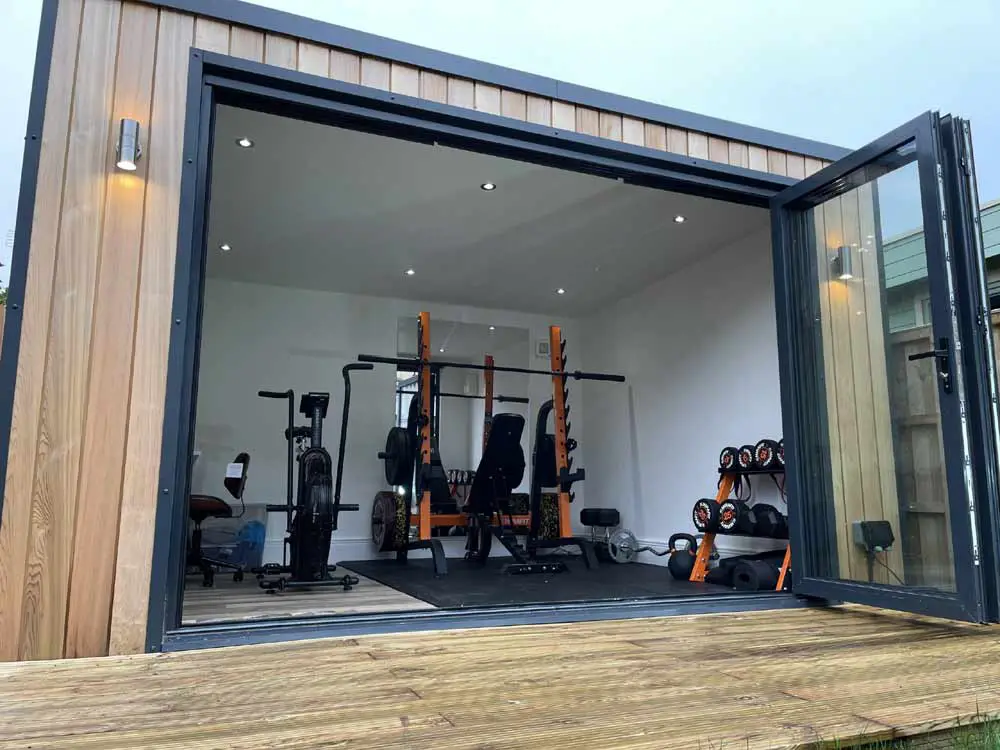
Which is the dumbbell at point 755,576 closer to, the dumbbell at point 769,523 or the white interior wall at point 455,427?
the dumbbell at point 769,523

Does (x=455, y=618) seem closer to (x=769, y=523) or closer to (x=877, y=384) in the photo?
(x=877, y=384)

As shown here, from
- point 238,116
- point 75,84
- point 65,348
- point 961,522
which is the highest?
point 238,116

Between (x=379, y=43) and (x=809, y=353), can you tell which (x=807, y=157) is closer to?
(x=809, y=353)

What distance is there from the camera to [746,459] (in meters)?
4.79

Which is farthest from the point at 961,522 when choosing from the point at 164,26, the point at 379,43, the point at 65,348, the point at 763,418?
the point at 164,26

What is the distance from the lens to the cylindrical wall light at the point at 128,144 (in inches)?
97.8

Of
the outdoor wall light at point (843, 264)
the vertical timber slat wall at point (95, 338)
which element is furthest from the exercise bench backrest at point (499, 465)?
the vertical timber slat wall at point (95, 338)

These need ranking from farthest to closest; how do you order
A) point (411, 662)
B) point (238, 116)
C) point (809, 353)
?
point (238, 116)
point (809, 353)
point (411, 662)

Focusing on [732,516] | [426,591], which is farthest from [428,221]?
[732,516]

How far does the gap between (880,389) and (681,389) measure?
3109 millimetres

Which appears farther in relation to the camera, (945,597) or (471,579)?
(471,579)

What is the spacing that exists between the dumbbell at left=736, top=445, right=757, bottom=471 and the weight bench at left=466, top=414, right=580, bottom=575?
1552 mm

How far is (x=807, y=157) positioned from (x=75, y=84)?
3536mm

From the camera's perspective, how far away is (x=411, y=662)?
2195mm
